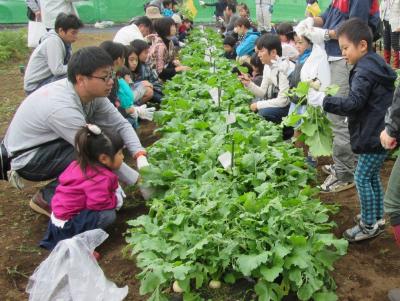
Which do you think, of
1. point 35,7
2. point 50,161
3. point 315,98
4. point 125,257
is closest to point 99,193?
point 125,257

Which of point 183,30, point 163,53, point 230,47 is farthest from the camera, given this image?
point 183,30

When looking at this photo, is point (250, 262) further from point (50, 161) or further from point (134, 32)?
point (134, 32)

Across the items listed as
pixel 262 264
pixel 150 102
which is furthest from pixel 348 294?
pixel 150 102

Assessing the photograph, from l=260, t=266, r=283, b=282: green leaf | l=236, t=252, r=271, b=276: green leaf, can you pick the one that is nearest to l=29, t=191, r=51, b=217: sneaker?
l=236, t=252, r=271, b=276: green leaf

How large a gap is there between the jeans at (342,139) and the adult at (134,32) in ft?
12.2

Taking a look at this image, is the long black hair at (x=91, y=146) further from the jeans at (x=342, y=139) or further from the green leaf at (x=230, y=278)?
the jeans at (x=342, y=139)

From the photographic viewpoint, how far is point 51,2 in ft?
24.1

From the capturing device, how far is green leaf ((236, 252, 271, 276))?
2517 millimetres

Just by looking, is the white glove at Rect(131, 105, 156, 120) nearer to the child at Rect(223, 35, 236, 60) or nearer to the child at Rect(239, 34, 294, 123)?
the child at Rect(239, 34, 294, 123)

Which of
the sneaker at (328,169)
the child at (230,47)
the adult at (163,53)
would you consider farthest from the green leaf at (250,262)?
the child at (230,47)

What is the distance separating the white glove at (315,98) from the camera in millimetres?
3522

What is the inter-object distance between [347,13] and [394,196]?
2.60 metres

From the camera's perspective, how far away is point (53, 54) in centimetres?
537

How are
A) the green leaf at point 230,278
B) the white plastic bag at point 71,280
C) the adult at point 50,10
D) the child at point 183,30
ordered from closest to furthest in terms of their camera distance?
the green leaf at point 230,278 < the white plastic bag at point 71,280 < the adult at point 50,10 < the child at point 183,30
